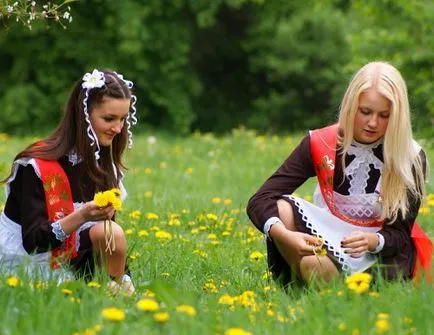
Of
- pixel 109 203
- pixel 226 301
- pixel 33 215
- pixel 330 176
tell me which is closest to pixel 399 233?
pixel 330 176

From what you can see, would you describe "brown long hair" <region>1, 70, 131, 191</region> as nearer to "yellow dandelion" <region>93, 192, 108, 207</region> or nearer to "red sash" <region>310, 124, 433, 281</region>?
"yellow dandelion" <region>93, 192, 108, 207</region>

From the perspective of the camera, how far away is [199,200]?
7461 mm

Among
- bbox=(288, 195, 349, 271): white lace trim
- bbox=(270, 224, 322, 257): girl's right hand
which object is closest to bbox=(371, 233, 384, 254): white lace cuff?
bbox=(288, 195, 349, 271): white lace trim

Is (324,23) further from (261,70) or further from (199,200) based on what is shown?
(199,200)

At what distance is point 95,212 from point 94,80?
709 millimetres

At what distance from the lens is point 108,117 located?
4.48 meters

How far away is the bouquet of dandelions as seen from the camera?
3.96m

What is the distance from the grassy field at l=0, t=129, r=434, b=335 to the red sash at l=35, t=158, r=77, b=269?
14.5 inches

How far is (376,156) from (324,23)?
949 inches

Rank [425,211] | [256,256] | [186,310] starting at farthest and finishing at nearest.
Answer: [425,211] → [256,256] → [186,310]

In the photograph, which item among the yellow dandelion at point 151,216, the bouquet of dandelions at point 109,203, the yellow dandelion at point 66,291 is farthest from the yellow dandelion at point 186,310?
the yellow dandelion at point 151,216

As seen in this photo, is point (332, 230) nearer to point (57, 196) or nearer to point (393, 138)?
point (393, 138)

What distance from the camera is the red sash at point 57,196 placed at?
4371 mm

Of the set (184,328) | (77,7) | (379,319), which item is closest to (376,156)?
(379,319)
